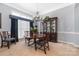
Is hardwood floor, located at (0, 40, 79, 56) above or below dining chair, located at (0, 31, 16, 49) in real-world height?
below

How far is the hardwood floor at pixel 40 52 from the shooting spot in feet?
7.44

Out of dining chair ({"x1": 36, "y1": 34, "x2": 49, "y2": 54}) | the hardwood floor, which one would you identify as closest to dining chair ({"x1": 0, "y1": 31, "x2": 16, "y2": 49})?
the hardwood floor

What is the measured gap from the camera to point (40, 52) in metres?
2.52

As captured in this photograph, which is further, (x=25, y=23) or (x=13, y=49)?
(x=25, y=23)

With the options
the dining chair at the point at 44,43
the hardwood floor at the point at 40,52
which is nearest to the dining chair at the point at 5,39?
the hardwood floor at the point at 40,52

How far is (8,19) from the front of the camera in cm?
244

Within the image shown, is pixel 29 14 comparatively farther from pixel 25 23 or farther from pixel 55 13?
pixel 55 13

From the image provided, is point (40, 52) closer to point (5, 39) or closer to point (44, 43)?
point (44, 43)

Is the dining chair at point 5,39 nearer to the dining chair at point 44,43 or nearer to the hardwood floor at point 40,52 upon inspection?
the hardwood floor at point 40,52

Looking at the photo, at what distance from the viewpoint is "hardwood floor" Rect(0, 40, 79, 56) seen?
227 centimetres

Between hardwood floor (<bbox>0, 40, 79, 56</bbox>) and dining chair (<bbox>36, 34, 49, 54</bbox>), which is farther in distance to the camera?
dining chair (<bbox>36, 34, 49, 54</bbox>)

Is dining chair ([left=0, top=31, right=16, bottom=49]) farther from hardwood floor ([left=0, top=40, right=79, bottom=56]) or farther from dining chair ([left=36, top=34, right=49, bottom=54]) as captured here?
dining chair ([left=36, top=34, right=49, bottom=54])

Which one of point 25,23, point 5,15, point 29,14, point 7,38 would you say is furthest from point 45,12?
point 7,38

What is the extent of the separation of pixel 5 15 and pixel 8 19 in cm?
15
